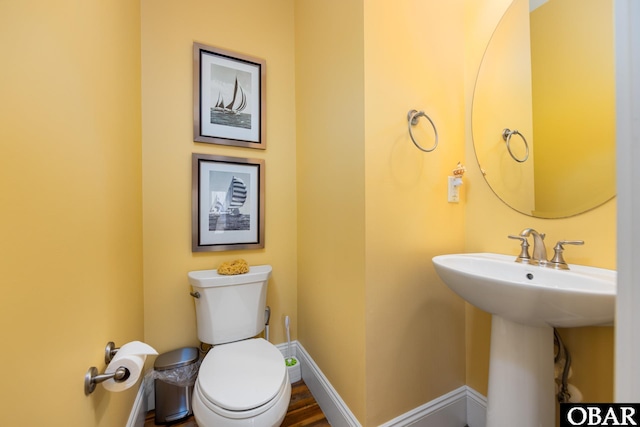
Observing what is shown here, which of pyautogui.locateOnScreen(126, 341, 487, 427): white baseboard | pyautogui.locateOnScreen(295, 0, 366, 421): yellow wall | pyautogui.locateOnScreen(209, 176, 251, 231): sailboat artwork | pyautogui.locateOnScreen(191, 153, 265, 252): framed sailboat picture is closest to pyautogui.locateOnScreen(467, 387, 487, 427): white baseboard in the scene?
pyautogui.locateOnScreen(126, 341, 487, 427): white baseboard

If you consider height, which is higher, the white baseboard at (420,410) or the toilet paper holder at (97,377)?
the toilet paper holder at (97,377)

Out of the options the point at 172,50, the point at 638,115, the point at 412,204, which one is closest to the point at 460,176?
the point at 412,204

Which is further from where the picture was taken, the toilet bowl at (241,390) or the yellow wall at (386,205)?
the yellow wall at (386,205)

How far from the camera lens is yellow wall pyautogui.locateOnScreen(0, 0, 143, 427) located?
0.44m

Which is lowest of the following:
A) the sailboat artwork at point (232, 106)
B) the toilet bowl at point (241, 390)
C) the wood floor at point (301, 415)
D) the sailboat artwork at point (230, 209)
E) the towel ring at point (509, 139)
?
the wood floor at point (301, 415)

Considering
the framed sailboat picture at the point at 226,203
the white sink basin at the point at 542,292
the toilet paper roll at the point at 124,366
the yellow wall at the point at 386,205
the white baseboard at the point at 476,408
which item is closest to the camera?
the white sink basin at the point at 542,292

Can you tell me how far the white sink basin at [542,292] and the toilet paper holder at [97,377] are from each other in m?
1.09

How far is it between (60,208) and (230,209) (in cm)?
90

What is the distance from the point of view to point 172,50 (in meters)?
1.36

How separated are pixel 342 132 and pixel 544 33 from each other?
915 mm

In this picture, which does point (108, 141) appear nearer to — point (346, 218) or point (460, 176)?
point (346, 218)

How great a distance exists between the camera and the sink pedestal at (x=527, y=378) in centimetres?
80

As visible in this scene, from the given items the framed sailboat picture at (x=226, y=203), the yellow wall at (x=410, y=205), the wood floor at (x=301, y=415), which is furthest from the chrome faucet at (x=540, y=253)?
the framed sailboat picture at (x=226, y=203)

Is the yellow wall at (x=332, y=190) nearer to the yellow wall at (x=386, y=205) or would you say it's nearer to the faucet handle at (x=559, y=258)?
the yellow wall at (x=386, y=205)
